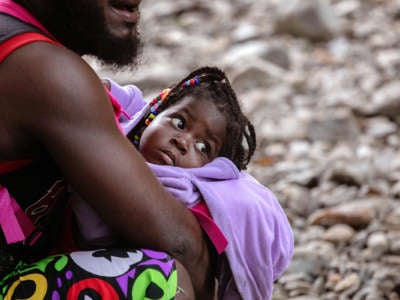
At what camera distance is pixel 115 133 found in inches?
80.0

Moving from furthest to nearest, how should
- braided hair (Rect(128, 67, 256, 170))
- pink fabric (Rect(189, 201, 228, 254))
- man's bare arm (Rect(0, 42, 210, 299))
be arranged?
braided hair (Rect(128, 67, 256, 170)), pink fabric (Rect(189, 201, 228, 254)), man's bare arm (Rect(0, 42, 210, 299))

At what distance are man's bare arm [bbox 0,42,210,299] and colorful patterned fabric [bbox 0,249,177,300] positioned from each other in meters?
0.07

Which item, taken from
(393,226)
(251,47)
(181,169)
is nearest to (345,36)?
(251,47)

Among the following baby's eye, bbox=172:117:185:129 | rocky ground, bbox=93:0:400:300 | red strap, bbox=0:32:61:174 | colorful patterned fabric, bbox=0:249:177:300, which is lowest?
rocky ground, bbox=93:0:400:300

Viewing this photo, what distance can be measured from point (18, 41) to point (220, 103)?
78 centimetres

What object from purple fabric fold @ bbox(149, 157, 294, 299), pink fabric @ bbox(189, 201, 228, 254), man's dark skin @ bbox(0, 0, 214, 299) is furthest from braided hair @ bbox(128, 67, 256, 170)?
man's dark skin @ bbox(0, 0, 214, 299)

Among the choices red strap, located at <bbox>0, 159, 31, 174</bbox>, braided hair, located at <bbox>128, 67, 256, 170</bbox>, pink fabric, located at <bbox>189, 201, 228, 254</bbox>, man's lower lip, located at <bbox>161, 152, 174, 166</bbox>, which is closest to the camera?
red strap, located at <bbox>0, 159, 31, 174</bbox>

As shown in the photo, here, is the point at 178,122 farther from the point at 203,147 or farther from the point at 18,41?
the point at 18,41

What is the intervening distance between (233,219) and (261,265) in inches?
6.3

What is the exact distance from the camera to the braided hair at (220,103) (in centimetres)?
255

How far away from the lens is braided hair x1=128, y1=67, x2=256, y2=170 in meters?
2.55

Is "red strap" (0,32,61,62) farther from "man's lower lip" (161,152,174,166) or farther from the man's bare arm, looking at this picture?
"man's lower lip" (161,152,174,166)

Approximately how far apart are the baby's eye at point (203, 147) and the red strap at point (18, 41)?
2.17 ft

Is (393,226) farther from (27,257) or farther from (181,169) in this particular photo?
(27,257)
